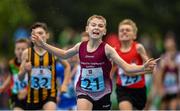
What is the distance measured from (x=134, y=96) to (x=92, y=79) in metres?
2.19

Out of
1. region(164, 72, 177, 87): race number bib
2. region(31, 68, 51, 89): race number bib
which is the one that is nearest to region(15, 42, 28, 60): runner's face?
region(31, 68, 51, 89): race number bib

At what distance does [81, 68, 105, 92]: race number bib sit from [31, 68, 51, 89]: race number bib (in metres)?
1.54

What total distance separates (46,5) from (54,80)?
57.6 feet

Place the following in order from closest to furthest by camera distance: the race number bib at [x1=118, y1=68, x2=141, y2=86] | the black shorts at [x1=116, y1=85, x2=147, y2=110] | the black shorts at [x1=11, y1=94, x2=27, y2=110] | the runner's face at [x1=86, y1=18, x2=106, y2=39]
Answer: the runner's face at [x1=86, y1=18, x2=106, y2=39]
the black shorts at [x1=116, y1=85, x2=147, y2=110]
the race number bib at [x1=118, y1=68, x2=141, y2=86]
the black shorts at [x1=11, y1=94, x2=27, y2=110]

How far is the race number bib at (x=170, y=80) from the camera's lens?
1945 cm

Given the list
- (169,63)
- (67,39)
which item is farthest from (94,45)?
(67,39)

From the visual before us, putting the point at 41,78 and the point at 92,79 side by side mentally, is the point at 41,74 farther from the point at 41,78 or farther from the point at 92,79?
A: the point at 92,79

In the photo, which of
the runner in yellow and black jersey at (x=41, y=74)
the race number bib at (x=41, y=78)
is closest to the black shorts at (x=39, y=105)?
→ the runner in yellow and black jersey at (x=41, y=74)

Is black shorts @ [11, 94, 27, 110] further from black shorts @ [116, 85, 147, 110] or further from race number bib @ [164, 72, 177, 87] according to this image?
race number bib @ [164, 72, 177, 87]

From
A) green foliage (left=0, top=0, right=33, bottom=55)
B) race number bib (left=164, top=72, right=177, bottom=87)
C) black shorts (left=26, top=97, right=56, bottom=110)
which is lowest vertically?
black shorts (left=26, top=97, right=56, bottom=110)

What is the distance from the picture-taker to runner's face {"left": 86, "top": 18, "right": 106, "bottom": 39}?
12781mm

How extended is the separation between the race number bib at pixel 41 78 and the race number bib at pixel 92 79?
1543 millimetres

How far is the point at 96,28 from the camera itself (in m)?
12.8

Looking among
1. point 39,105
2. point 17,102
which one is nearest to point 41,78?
point 39,105
